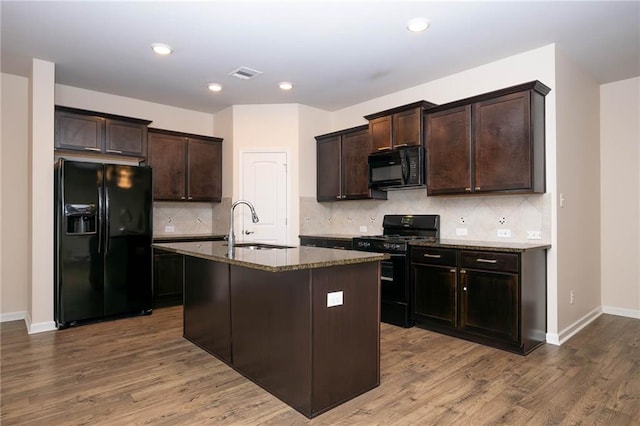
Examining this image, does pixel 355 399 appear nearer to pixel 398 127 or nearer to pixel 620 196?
pixel 398 127

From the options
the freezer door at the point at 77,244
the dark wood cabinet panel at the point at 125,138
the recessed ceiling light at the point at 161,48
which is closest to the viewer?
the recessed ceiling light at the point at 161,48

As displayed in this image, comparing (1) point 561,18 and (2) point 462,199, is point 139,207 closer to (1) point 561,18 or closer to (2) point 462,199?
(2) point 462,199

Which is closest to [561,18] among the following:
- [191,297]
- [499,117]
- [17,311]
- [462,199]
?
[499,117]

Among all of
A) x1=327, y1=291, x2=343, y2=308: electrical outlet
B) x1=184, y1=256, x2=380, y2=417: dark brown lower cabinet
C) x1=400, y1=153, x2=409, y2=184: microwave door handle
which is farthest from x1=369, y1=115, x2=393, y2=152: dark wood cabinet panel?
x1=327, y1=291, x2=343, y2=308: electrical outlet

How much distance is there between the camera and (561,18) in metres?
3.03

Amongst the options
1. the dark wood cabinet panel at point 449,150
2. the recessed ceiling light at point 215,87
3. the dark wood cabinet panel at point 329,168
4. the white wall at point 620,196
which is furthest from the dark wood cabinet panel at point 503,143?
the recessed ceiling light at point 215,87

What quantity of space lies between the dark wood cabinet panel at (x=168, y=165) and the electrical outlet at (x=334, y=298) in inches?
142

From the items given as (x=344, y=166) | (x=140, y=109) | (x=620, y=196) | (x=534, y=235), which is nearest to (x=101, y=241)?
(x=140, y=109)

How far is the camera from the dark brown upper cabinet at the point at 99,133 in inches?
169

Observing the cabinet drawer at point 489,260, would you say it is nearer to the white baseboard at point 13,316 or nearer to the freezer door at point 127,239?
the freezer door at point 127,239

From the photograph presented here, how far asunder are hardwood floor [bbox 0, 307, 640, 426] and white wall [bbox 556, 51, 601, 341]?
18.3 inches

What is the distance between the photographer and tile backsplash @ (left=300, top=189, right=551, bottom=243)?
3.69 metres

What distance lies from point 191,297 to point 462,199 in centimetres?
304

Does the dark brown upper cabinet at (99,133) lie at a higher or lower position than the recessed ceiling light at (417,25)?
lower
